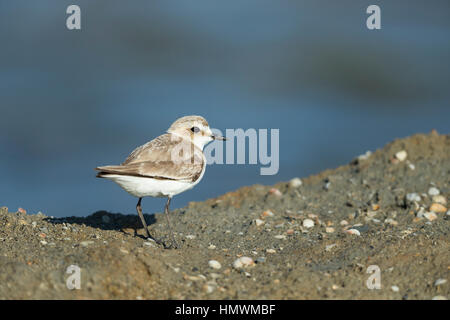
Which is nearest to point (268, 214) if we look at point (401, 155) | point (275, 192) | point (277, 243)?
point (275, 192)

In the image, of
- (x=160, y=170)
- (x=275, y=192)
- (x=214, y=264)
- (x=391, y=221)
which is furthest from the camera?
(x=275, y=192)

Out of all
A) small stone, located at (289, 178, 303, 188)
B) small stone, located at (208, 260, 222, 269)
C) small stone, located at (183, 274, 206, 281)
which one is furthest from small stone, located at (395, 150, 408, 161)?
small stone, located at (183, 274, 206, 281)

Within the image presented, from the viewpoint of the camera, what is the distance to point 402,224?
7.50 meters

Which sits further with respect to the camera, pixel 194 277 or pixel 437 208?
pixel 437 208

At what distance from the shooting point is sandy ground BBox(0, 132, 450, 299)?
476 centimetres

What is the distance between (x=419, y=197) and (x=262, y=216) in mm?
2410

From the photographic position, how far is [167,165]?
6.52 metres

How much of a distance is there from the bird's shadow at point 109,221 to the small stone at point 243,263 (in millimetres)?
1738

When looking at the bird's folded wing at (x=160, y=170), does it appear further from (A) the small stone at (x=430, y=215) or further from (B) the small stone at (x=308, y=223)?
(A) the small stone at (x=430, y=215)

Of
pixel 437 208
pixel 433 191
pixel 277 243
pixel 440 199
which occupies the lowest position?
pixel 277 243

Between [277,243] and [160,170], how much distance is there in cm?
175

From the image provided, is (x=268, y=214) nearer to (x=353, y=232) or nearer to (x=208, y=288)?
(x=353, y=232)

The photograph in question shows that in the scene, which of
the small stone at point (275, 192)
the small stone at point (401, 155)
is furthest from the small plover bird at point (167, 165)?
the small stone at point (401, 155)
